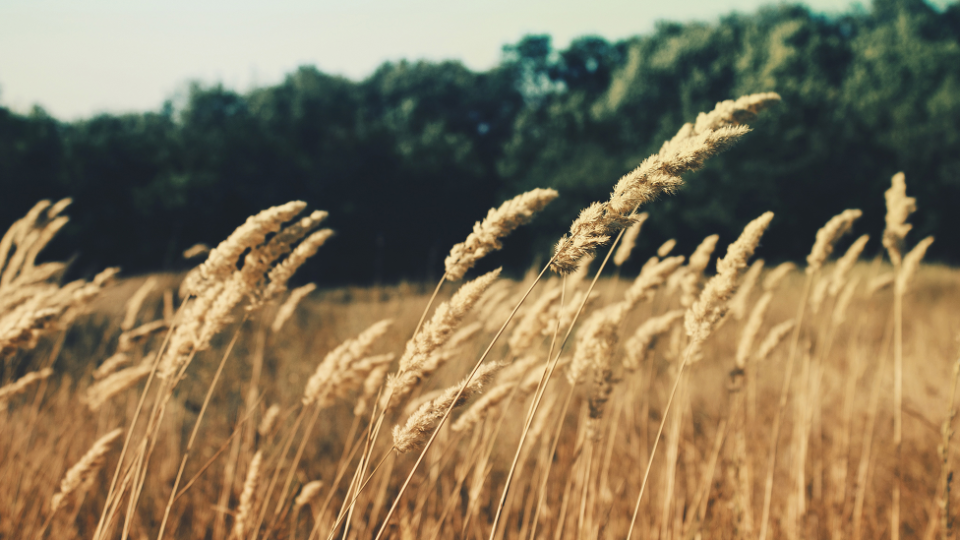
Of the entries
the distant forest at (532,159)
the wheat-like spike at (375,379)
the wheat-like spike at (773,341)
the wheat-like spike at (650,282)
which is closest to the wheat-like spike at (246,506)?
the wheat-like spike at (375,379)

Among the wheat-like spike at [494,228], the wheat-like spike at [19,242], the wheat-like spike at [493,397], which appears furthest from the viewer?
the wheat-like spike at [19,242]

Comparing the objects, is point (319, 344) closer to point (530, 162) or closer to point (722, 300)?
point (722, 300)

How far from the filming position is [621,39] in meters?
29.5

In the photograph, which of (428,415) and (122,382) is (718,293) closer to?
(428,415)

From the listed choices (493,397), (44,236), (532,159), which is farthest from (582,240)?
(532,159)

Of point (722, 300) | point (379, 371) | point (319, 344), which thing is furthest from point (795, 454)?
point (319, 344)

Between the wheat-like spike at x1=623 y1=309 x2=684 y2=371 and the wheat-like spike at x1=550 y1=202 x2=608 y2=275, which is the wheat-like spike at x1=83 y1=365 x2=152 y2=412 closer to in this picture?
the wheat-like spike at x1=550 y1=202 x2=608 y2=275

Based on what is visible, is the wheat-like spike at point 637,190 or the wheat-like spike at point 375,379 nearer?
the wheat-like spike at point 637,190

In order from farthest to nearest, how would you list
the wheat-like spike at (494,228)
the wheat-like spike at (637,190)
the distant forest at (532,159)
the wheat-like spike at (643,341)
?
the distant forest at (532,159) → the wheat-like spike at (643,341) → the wheat-like spike at (494,228) → the wheat-like spike at (637,190)

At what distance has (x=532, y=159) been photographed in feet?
64.4

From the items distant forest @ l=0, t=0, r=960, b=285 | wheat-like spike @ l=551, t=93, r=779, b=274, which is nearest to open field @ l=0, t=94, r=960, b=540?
wheat-like spike @ l=551, t=93, r=779, b=274

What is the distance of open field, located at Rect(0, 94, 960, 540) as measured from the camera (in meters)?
1.03

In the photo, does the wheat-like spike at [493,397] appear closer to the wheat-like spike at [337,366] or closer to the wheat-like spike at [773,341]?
the wheat-like spike at [337,366]

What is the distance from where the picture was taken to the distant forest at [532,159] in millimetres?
13586
